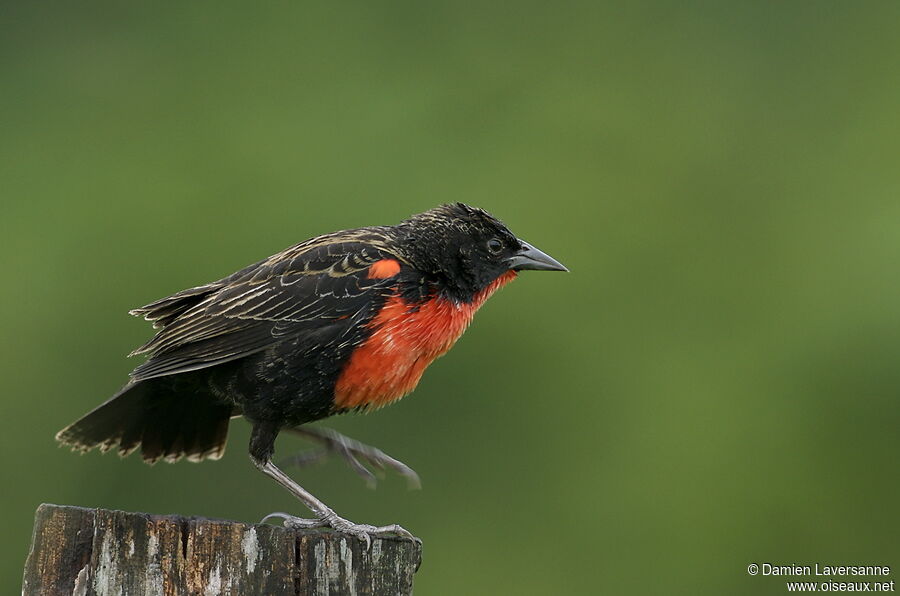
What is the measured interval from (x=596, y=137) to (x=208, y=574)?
34.1ft

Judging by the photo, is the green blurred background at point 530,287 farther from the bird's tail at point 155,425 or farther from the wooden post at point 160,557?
the wooden post at point 160,557

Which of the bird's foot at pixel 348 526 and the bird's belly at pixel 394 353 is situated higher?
the bird's belly at pixel 394 353

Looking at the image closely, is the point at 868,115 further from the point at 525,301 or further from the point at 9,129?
the point at 9,129

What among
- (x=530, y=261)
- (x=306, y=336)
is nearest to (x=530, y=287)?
(x=530, y=261)

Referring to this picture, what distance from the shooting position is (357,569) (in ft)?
15.5

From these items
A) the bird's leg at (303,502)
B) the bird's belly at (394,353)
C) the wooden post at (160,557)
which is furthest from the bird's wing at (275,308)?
the wooden post at (160,557)

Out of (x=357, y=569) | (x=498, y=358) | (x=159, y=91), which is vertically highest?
(x=159, y=91)

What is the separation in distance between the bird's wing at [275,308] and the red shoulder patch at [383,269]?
0.04ft

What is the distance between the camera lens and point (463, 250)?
21.2ft

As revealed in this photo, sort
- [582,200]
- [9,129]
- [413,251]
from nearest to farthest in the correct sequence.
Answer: [413,251], [582,200], [9,129]

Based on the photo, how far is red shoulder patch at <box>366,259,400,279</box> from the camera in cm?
609

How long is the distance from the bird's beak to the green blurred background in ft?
11.7

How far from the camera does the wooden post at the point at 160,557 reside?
4543 mm

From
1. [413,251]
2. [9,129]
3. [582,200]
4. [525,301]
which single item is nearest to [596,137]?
[582,200]
